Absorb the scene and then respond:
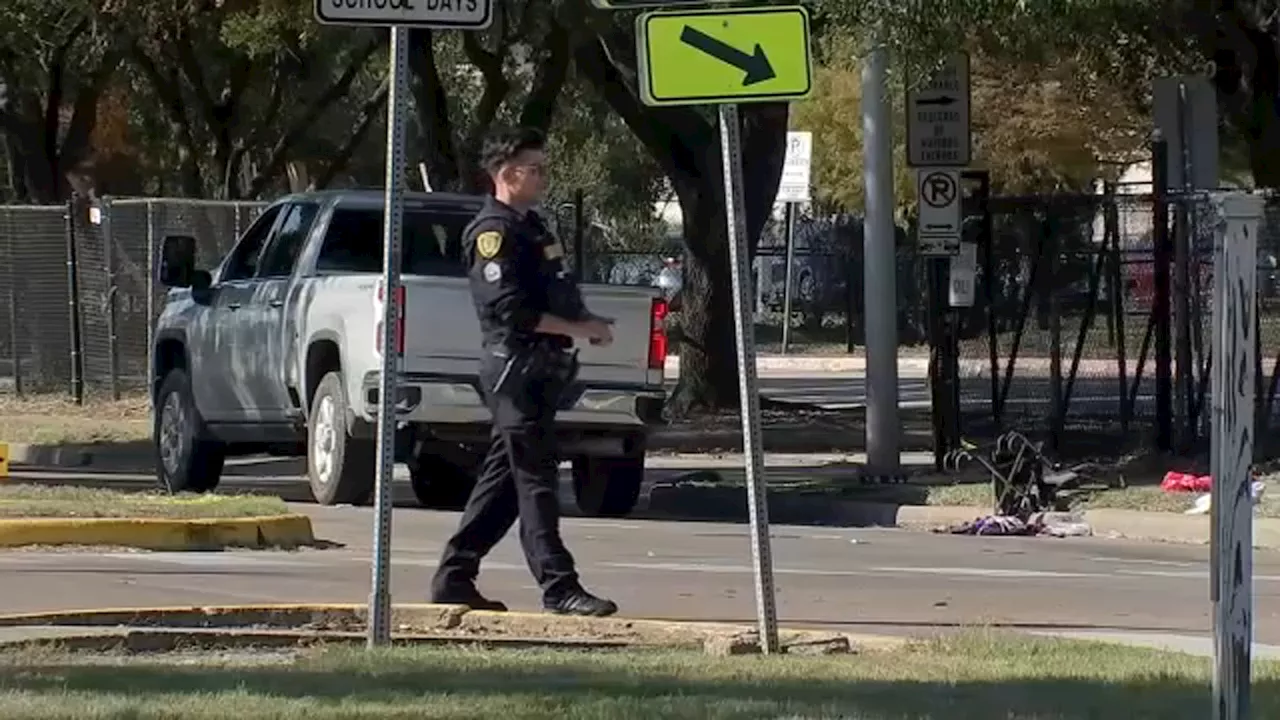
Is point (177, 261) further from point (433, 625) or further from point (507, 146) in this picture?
point (433, 625)

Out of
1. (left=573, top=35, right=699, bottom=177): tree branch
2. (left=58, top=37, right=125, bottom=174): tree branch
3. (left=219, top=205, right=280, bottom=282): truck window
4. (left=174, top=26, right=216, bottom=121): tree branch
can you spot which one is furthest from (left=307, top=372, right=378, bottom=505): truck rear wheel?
(left=58, top=37, right=125, bottom=174): tree branch

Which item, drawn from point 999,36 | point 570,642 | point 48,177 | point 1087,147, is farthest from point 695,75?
point 1087,147

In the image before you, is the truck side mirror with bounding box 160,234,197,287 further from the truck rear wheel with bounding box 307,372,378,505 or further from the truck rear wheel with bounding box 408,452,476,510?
the truck rear wheel with bounding box 408,452,476,510

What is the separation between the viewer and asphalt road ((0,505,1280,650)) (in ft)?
35.4

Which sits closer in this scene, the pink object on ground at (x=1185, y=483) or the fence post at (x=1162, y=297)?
the pink object on ground at (x=1185, y=483)

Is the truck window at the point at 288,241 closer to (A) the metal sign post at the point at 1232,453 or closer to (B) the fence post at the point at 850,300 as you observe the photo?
(A) the metal sign post at the point at 1232,453

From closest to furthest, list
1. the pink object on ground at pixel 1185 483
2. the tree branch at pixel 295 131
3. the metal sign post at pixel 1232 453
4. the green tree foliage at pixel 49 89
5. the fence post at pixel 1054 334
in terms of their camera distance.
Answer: the metal sign post at pixel 1232 453, the pink object on ground at pixel 1185 483, the fence post at pixel 1054 334, the green tree foliage at pixel 49 89, the tree branch at pixel 295 131

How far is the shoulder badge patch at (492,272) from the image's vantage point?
31.4 feet

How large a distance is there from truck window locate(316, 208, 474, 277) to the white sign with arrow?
142 inches

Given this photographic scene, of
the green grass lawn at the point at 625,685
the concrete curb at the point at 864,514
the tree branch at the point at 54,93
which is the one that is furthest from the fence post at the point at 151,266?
the green grass lawn at the point at 625,685

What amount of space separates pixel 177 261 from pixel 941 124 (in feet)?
18.6

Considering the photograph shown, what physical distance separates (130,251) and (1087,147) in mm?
28937

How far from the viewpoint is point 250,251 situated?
18.1 meters

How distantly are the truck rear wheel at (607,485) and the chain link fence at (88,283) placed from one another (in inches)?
444
